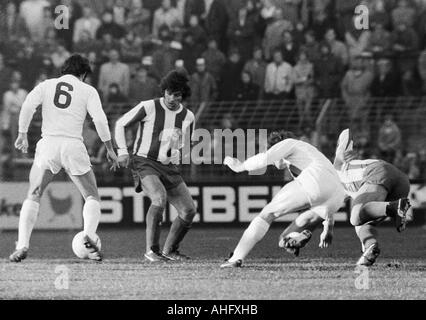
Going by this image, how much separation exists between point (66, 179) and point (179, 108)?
6028 mm

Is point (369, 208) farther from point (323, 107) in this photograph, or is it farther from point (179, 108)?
point (323, 107)

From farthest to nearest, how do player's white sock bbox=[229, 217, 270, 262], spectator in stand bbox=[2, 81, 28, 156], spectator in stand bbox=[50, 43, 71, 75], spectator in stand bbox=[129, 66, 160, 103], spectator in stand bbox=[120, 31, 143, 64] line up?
spectator in stand bbox=[120, 31, 143, 64] < spectator in stand bbox=[50, 43, 71, 75] < spectator in stand bbox=[129, 66, 160, 103] < spectator in stand bbox=[2, 81, 28, 156] < player's white sock bbox=[229, 217, 270, 262]

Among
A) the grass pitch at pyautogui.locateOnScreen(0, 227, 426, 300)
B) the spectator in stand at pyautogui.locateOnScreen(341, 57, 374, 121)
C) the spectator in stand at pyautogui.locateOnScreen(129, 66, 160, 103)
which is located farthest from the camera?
the spectator in stand at pyautogui.locateOnScreen(129, 66, 160, 103)

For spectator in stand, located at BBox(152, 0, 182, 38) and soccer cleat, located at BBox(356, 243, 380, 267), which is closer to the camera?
soccer cleat, located at BBox(356, 243, 380, 267)

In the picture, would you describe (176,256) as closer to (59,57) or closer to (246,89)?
(246,89)

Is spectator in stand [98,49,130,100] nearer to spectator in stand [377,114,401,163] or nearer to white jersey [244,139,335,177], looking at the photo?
spectator in stand [377,114,401,163]

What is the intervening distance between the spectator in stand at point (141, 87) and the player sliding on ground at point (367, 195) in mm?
7138

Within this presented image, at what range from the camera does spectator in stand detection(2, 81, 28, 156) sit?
57.1 feet

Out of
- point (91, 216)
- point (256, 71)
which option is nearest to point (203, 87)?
point (256, 71)

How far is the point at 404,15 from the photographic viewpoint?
1880 cm

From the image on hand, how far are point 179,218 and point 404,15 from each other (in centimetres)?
879

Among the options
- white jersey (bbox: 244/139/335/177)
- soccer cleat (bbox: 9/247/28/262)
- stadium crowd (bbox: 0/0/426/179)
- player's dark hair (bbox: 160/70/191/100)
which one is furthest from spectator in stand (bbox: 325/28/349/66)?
soccer cleat (bbox: 9/247/28/262)

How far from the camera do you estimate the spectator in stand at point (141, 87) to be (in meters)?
18.1
